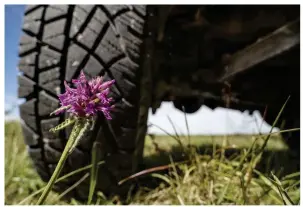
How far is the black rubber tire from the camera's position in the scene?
45.8 inches

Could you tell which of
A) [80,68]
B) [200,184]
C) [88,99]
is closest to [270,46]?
[200,184]

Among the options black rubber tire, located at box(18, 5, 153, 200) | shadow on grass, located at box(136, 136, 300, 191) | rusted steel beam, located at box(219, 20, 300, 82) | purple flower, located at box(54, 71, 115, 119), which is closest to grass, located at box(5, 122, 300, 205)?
shadow on grass, located at box(136, 136, 300, 191)

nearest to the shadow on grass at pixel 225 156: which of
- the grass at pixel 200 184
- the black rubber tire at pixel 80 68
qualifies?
the grass at pixel 200 184

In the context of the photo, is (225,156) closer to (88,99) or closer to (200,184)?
(200,184)

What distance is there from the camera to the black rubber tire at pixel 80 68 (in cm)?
116

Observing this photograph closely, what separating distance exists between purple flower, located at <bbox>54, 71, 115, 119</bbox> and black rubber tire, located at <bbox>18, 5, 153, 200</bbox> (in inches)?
25.2

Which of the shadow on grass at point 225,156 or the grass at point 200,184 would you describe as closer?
the grass at point 200,184

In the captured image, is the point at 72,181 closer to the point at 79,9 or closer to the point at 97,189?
the point at 97,189

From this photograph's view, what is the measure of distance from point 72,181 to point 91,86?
83 cm

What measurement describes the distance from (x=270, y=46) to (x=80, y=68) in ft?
2.09

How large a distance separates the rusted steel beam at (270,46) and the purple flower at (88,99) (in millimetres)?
984

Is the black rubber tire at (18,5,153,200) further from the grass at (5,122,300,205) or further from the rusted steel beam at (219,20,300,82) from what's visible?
the rusted steel beam at (219,20,300,82)

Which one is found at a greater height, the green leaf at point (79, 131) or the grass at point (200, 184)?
the green leaf at point (79, 131)

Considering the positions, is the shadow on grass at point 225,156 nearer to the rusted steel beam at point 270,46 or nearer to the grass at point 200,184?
the grass at point 200,184
